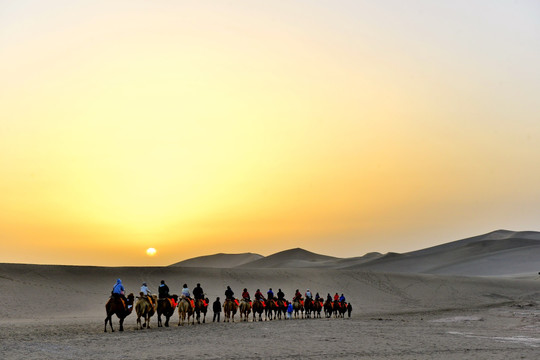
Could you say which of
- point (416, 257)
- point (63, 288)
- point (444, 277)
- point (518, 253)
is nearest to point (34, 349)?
point (63, 288)

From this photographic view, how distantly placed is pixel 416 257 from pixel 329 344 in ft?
401

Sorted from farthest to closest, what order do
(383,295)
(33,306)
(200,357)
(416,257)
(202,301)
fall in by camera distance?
(416,257) → (383,295) → (33,306) → (202,301) → (200,357)

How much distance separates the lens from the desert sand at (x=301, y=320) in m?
19.8

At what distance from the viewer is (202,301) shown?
33.2 metres

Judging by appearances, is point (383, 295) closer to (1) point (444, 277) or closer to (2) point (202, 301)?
(1) point (444, 277)

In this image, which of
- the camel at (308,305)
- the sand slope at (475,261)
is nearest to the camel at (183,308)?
the camel at (308,305)

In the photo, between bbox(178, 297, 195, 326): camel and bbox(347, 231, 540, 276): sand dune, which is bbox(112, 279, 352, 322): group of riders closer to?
bbox(178, 297, 195, 326): camel

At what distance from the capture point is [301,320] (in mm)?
36750

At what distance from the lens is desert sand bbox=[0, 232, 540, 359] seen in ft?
64.9

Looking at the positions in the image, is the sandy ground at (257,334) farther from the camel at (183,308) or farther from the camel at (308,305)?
the camel at (308,305)

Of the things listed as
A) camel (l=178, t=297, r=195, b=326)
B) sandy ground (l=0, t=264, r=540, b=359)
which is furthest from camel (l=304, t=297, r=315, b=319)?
camel (l=178, t=297, r=195, b=326)

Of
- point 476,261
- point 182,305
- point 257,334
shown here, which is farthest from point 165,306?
point 476,261

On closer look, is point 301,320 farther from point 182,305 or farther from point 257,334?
point 257,334

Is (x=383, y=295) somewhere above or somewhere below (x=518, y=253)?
below
